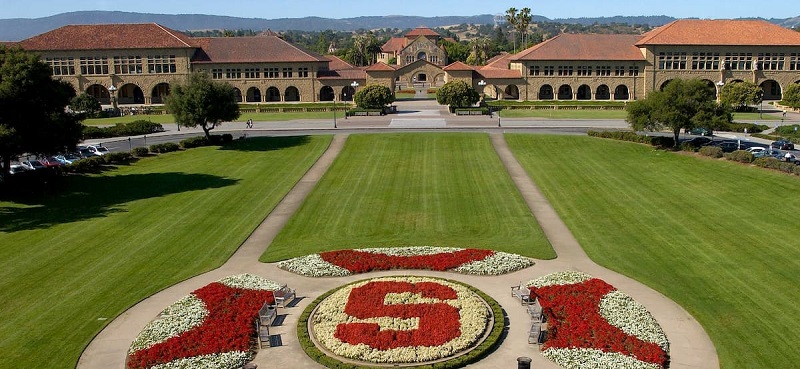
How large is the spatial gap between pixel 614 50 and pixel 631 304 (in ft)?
295

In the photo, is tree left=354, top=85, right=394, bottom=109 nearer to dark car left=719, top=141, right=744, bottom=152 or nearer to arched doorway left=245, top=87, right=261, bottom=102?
arched doorway left=245, top=87, right=261, bottom=102

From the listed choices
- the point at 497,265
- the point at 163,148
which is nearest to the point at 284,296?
the point at 497,265

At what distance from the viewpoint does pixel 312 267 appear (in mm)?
30203

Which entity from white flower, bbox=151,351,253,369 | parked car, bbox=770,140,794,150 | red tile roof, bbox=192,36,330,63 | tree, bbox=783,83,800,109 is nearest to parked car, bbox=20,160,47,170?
white flower, bbox=151,351,253,369

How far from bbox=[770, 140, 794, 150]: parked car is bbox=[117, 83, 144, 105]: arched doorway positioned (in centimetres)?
9298

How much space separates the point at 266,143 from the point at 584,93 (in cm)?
6461

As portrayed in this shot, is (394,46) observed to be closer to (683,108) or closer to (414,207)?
(683,108)

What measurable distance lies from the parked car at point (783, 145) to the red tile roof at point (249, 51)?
67.6 metres

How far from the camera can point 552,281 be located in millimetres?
28125

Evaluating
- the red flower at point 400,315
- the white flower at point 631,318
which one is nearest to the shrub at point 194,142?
the red flower at point 400,315

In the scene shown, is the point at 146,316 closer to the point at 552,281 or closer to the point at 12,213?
the point at 552,281

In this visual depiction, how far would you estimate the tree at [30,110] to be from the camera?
4216cm

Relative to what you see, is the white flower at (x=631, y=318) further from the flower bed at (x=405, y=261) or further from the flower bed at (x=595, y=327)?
the flower bed at (x=405, y=261)

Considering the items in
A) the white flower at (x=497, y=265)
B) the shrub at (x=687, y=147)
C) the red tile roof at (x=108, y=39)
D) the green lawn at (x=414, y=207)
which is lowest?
the white flower at (x=497, y=265)
